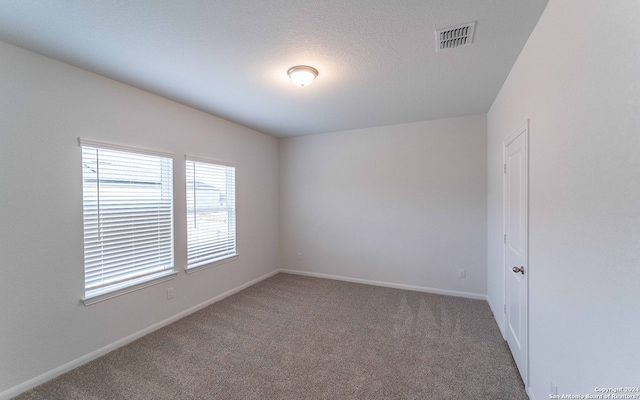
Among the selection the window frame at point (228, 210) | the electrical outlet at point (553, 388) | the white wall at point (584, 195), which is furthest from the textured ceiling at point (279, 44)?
the electrical outlet at point (553, 388)

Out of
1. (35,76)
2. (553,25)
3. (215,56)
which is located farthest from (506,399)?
(35,76)

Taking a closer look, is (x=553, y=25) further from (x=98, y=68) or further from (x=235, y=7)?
(x=98, y=68)

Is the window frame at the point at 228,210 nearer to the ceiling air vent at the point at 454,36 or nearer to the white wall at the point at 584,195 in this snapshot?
the ceiling air vent at the point at 454,36

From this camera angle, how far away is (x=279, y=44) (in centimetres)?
200

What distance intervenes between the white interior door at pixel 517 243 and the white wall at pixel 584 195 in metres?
0.14

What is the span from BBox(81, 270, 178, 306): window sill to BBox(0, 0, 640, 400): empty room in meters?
0.02

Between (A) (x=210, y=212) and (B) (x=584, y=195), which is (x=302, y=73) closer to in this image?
(B) (x=584, y=195)

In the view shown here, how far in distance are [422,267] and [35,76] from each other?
4.97m

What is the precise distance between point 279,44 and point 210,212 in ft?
8.41

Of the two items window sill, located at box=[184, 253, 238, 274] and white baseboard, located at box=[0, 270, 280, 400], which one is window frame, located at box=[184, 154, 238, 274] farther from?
white baseboard, located at box=[0, 270, 280, 400]

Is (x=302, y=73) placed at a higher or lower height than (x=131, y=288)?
higher

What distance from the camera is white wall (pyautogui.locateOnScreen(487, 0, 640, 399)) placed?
92cm

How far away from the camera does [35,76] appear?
209cm

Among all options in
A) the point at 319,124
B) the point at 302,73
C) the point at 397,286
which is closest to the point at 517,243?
the point at 397,286
